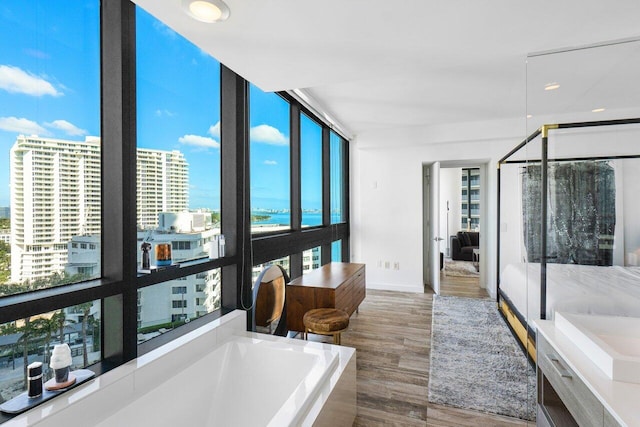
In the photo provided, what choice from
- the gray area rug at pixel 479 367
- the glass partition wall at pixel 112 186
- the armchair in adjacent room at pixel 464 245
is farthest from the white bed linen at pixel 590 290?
the armchair in adjacent room at pixel 464 245

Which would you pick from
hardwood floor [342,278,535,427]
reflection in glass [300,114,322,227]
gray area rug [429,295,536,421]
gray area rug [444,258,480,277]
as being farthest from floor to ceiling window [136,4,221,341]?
gray area rug [444,258,480,277]

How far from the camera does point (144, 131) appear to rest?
1774 millimetres

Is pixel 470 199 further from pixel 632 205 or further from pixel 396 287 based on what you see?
pixel 632 205

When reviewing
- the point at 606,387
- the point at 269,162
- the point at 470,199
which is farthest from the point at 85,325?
the point at 470,199

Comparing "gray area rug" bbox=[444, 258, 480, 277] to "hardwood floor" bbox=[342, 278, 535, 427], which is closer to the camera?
"hardwood floor" bbox=[342, 278, 535, 427]

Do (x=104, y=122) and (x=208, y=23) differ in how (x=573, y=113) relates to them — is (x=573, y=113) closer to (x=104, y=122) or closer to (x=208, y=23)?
(x=208, y=23)

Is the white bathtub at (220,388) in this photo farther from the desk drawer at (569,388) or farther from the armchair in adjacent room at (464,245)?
the armchair in adjacent room at (464,245)

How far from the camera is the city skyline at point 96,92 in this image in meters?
1.26

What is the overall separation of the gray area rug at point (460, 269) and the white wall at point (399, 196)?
1.11 meters

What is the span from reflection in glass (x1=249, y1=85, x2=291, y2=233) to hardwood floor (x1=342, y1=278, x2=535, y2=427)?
1.46m

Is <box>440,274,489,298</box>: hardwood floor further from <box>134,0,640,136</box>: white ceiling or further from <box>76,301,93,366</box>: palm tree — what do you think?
<box>76,301,93,366</box>: palm tree

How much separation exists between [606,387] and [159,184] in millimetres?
2281

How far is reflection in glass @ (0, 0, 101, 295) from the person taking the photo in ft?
4.08

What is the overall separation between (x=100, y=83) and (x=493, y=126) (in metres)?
4.65
